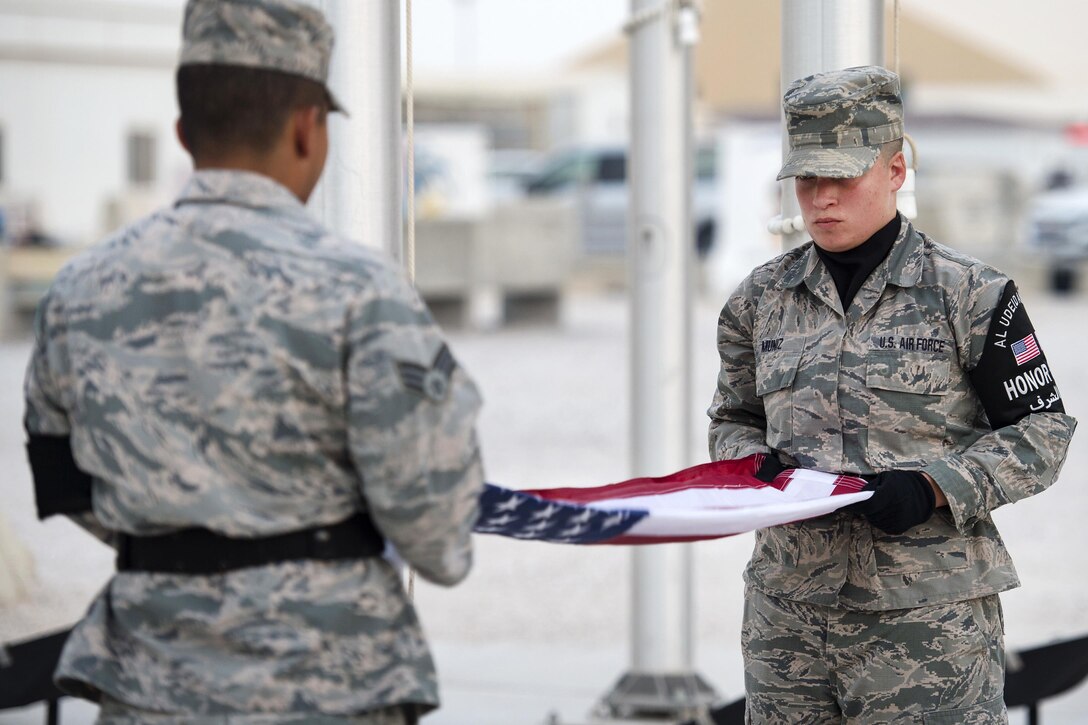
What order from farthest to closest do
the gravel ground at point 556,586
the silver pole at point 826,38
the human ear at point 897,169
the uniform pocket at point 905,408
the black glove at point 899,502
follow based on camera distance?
1. the gravel ground at point 556,586
2. the silver pole at point 826,38
3. the human ear at point 897,169
4. the uniform pocket at point 905,408
5. the black glove at point 899,502

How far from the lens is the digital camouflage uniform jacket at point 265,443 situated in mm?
2068

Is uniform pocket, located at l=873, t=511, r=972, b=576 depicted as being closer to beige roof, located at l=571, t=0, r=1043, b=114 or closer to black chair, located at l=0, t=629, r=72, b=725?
black chair, located at l=0, t=629, r=72, b=725

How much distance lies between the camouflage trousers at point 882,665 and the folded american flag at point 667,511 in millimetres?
215

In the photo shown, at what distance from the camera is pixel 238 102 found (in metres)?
2.14

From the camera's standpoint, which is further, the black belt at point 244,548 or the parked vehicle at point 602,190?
the parked vehicle at point 602,190

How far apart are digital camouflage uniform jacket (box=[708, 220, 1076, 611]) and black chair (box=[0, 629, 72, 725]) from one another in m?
2.51

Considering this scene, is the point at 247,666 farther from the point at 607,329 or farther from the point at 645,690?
the point at 607,329

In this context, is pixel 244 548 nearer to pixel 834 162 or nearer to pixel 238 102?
pixel 238 102

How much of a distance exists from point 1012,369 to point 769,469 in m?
0.52

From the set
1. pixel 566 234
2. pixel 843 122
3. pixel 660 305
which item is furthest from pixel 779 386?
pixel 566 234

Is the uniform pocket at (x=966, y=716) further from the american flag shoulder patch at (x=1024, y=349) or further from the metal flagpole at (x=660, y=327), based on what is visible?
the metal flagpole at (x=660, y=327)

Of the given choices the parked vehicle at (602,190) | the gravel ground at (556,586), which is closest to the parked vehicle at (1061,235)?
the parked vehicle at (602,190)

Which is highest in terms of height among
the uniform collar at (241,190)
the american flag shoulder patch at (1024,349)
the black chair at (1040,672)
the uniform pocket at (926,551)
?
the uniform collar at (241,190)

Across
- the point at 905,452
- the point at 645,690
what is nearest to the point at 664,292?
the point at 645,690
